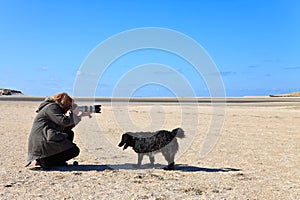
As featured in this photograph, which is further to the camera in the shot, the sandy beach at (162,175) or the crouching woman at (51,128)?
the crouching woman at (51,128)

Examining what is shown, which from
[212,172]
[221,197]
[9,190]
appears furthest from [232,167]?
[9,190]

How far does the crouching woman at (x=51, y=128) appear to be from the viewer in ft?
25.2

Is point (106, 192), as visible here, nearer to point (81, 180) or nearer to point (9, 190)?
point (81, 180)

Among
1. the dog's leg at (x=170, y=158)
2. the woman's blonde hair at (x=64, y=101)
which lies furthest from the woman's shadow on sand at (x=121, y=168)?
the woman's blonde hair at (x=64, y=101)

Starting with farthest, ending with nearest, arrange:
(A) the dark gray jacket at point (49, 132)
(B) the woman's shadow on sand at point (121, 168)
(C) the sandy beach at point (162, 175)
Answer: (B) the woman's shadow on sand at point (121, 168) → (A) the dark gray jacket at point (49, 132) → (C) the sandy beach at point (162, 175)

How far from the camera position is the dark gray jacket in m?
7.70

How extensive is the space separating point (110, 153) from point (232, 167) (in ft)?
11.6

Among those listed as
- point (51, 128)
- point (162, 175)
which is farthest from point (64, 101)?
point (162, 175)

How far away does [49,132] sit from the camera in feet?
25.3

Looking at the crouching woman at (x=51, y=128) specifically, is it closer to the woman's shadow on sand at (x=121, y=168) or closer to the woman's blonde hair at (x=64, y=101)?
the woman's blonde hair at (x=64, y=101)

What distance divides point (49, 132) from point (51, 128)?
147 millimetres

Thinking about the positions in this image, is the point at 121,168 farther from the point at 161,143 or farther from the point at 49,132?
the point at 49,132

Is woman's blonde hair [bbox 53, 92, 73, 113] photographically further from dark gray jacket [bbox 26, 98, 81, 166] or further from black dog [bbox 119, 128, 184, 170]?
black dog [bbox 119, 128, 184, 170]

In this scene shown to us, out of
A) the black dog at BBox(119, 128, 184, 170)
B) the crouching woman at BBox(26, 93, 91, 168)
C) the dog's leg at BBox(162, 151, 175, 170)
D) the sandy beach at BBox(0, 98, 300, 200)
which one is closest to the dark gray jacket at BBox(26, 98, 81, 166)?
the crouching woman at BBox(26, 93, 91, 168)
